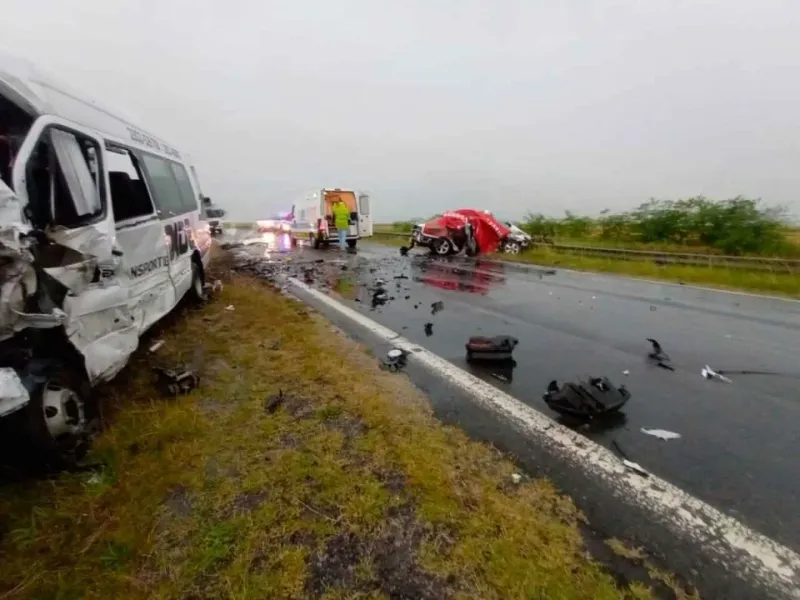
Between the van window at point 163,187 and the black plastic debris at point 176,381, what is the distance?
221cm

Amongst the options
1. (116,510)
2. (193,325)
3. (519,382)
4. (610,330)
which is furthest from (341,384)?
(610,330)

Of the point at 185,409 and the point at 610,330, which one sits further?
the point at 610,330

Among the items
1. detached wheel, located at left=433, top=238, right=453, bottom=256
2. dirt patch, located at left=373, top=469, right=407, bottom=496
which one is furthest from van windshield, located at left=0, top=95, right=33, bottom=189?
detached wheel, located at left=433, top=238, right=453, bottom=256

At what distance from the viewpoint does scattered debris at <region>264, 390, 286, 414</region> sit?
360cm

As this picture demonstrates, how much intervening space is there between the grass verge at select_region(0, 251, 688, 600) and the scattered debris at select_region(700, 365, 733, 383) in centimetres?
279

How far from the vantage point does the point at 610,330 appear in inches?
240

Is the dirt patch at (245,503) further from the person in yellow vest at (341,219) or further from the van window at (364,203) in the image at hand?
the van window at (364,203)

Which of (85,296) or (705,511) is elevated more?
(85,296)

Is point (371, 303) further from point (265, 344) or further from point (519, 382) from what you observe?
point (519, 382)

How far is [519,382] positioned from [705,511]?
1.96m

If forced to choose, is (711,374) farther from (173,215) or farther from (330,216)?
(330,216)

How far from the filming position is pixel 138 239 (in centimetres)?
439

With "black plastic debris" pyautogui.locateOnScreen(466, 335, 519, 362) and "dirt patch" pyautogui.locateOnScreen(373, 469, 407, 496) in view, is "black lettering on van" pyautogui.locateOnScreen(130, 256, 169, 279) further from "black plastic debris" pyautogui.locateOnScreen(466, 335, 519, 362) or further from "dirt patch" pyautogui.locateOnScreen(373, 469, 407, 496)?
"black plastic debris" pyautogui.locateOnScreen(466, 335, 519, 362)

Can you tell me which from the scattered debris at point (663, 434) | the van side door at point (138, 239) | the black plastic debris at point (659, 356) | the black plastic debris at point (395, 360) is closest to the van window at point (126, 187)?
the van side door at point (138, 239)
